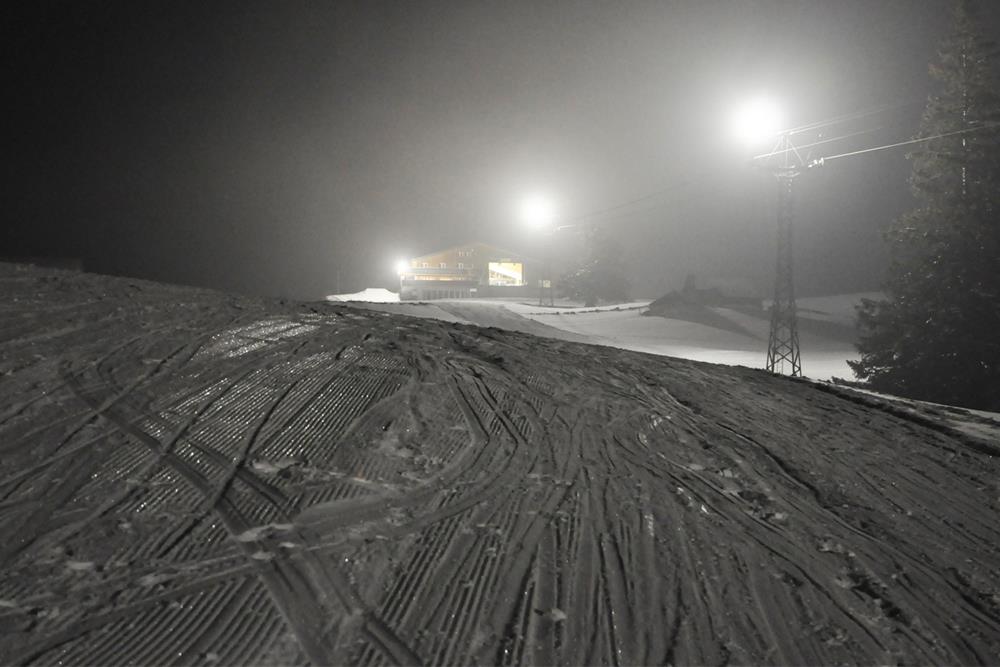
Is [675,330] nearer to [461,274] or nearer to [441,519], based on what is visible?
[461,274]

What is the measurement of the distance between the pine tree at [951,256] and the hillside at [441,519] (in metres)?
11.8

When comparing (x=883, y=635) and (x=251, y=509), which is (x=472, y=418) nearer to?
(x=251, y=509)

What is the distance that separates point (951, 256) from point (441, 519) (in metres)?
17.4

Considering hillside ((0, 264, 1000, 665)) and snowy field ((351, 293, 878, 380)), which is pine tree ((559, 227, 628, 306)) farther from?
hillside ((0, 264, 1000, 665))

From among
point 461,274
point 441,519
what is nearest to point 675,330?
point 461,274

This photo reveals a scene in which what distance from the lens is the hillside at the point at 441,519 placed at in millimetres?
1896

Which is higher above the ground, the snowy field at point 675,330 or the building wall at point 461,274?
the building wall at point 461,274

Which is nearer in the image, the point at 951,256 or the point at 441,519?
the point at 441,519

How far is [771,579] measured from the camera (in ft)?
7.87

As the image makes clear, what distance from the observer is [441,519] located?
2541mm

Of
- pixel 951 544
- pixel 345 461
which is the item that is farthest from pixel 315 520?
pixel 951 544

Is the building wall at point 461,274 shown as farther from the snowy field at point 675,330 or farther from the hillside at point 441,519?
the hillside at point 441,519

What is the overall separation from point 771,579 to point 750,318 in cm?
3517

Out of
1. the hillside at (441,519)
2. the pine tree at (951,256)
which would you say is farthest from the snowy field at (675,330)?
the hillside at (441,519)
